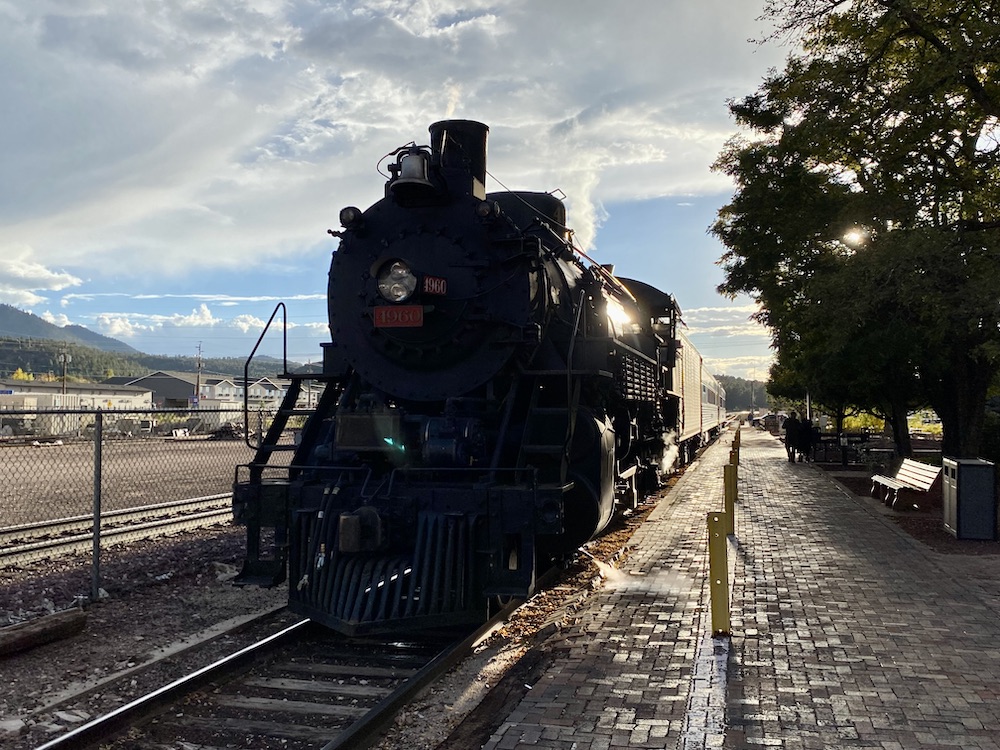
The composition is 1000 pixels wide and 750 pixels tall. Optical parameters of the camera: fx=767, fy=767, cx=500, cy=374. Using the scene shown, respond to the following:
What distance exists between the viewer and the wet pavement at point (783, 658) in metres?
4.27

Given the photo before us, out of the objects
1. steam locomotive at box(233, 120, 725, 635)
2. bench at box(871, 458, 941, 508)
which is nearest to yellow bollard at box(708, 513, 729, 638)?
steam locomotive at box(233, 120, 725, 635)

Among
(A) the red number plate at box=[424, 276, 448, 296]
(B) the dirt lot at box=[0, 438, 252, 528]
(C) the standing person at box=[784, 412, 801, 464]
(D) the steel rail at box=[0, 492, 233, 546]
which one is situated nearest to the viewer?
(A) the red number plate at box=[424, 276, 448, 296]

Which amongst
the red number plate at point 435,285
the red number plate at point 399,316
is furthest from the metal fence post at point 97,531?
the red number plate at point 435,285

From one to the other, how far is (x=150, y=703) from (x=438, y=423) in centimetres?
287

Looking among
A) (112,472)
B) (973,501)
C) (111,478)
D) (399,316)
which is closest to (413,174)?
(399,316)

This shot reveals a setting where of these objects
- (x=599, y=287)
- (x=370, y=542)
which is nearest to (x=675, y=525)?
(x=599, y=287)

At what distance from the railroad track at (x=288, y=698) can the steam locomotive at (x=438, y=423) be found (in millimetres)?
328

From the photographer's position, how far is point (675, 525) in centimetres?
1165

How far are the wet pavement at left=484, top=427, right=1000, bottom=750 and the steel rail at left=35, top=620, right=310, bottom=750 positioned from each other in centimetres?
210

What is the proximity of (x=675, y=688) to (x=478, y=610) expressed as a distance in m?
1.55

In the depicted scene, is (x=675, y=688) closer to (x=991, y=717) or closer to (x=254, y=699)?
(x=991, y=717)

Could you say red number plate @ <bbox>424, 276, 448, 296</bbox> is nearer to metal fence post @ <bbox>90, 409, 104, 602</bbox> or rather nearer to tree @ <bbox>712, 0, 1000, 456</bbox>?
metal fence post @ <bbox>90, 409, 104, 602</bbox>

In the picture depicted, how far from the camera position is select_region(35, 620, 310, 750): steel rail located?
4156 millimetres

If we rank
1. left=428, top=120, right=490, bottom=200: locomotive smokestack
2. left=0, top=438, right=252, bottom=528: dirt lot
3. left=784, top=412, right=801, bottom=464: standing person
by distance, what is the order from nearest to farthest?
left=428, top=120, right=490, bottom=200: locomotive smokestack → left=0, top=438, right=252, bottom=528: dirt lot → left=784, top=412, right=801, bottom=464: standing person
